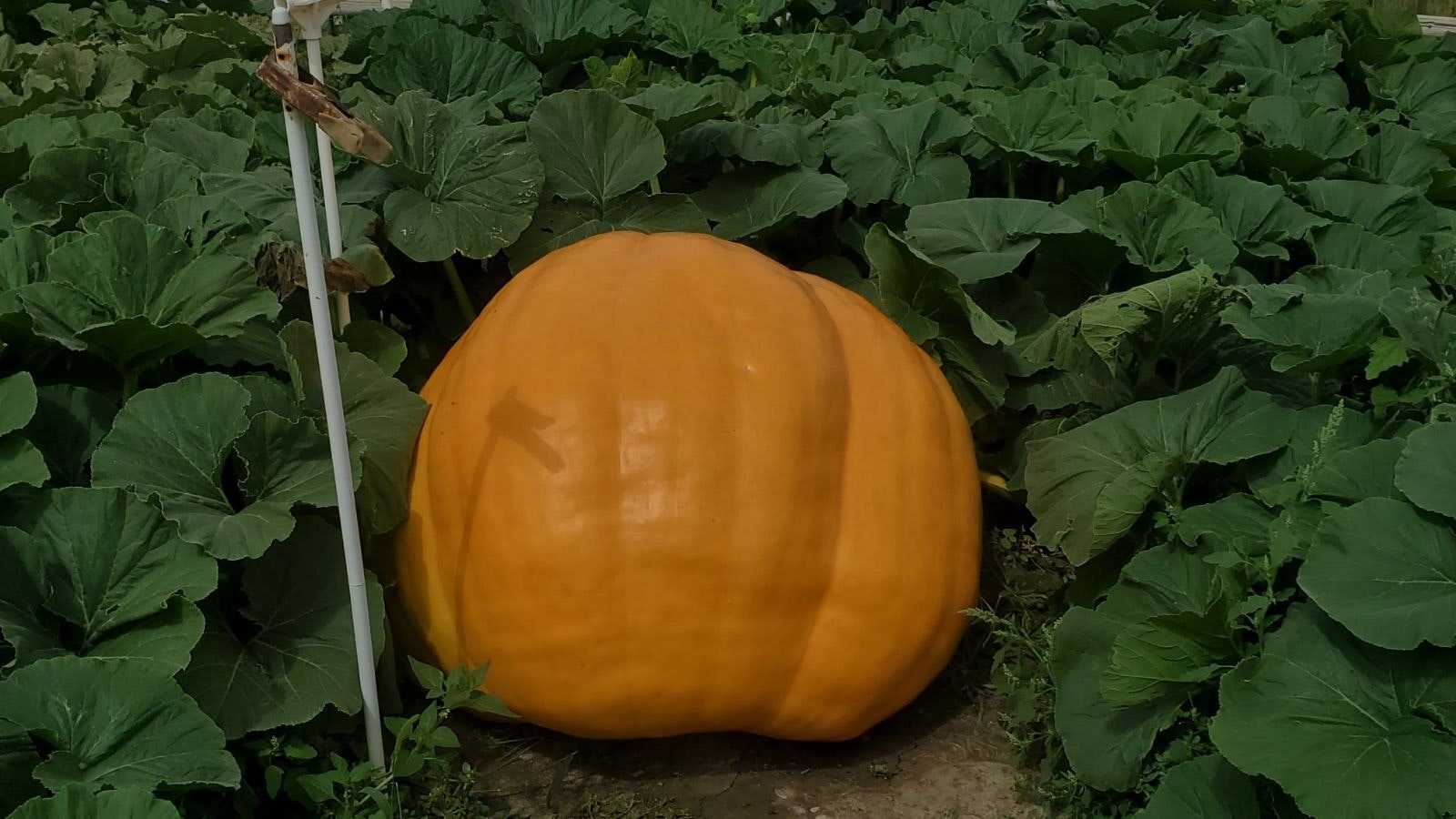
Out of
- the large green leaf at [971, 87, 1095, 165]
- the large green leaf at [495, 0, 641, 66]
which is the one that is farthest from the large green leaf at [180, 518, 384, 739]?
the large green leaf at [495, 0, 641, 66]

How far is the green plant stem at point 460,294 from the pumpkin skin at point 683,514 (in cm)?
54

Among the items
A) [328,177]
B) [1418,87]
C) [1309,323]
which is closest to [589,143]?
[328,177]

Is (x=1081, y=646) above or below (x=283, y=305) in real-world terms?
below

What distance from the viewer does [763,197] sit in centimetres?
358

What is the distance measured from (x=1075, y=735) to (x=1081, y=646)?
18cm

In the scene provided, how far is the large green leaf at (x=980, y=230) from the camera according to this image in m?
3.23

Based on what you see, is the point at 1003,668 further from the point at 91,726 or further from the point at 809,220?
the point at 91,726

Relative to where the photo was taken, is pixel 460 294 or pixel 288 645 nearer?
pixel 288 645

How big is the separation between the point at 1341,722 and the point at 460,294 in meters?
2.33

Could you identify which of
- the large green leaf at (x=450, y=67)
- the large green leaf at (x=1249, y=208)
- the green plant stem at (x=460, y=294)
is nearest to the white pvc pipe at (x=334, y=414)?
the green plant stem at (x=460, y=294)

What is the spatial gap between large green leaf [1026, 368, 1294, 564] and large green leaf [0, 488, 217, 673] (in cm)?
174

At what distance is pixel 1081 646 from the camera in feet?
8.73

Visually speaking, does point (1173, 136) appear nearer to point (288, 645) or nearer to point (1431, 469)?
point (1431, 469)

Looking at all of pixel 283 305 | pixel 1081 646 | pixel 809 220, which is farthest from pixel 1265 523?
pixel 283 305
